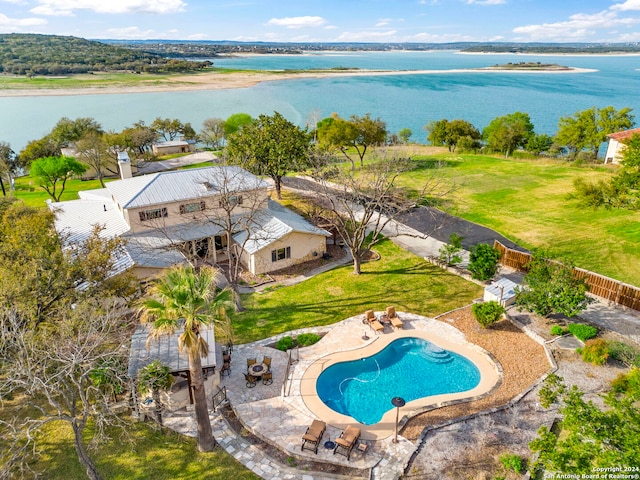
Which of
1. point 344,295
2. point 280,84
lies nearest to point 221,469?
point 344,295

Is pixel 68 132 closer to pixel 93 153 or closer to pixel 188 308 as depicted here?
pixel 93 153

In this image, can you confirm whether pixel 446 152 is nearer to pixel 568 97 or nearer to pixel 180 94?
pixel 568 97

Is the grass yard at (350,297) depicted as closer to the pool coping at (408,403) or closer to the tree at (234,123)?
the pool coping at (408,403)

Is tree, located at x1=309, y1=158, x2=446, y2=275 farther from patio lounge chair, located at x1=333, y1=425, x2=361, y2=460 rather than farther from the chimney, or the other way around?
the chimney

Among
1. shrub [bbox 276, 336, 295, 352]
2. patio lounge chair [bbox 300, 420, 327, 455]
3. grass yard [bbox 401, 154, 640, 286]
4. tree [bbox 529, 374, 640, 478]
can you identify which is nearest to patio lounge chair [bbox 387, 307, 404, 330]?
shrub [bbox 276, 336, 295, 352]

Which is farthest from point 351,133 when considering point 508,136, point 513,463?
point 513,463

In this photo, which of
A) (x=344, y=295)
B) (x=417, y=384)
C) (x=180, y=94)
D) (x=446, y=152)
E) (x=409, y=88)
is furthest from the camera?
(x=409, y=88)

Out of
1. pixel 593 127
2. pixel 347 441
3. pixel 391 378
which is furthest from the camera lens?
pixel 593 127
